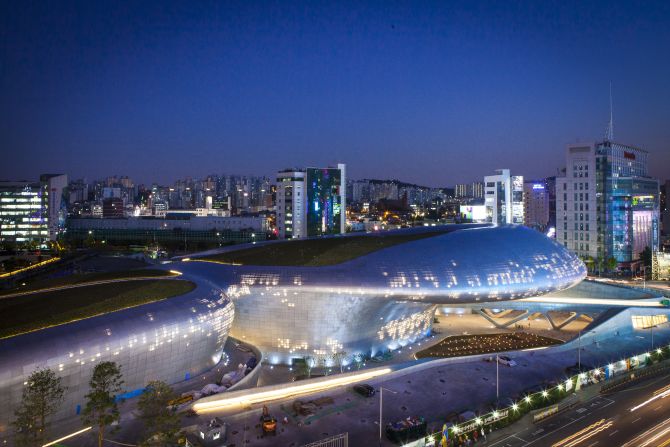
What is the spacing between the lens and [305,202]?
12588 cm

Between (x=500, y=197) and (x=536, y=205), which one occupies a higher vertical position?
(x=500, y=197)

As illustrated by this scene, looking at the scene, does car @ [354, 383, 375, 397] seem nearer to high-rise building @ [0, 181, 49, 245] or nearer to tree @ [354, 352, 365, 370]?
tree @ [354, 352, 365, 370]

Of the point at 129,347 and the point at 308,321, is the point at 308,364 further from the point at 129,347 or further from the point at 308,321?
the point at 129,347

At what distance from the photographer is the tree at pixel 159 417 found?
2222 centimetres

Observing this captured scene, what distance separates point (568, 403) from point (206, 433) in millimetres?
24151

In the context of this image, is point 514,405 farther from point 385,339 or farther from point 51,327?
point 51,327

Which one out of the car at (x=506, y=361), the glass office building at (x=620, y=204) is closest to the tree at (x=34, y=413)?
the car at (x=506, y=361)

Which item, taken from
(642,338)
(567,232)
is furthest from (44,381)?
(567,232)

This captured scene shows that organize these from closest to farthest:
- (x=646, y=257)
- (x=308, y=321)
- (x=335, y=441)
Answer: (x=335, y=441) → (x=308, y=321) → (x=646, y=257)

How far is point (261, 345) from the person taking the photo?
145 feet

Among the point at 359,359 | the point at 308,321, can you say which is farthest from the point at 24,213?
the point at 359,359

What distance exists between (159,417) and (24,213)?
13051 centimetres

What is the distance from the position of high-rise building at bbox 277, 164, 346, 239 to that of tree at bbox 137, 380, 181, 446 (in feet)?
331

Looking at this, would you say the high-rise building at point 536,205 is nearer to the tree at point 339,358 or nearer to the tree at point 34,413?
the tree at point 339,358
